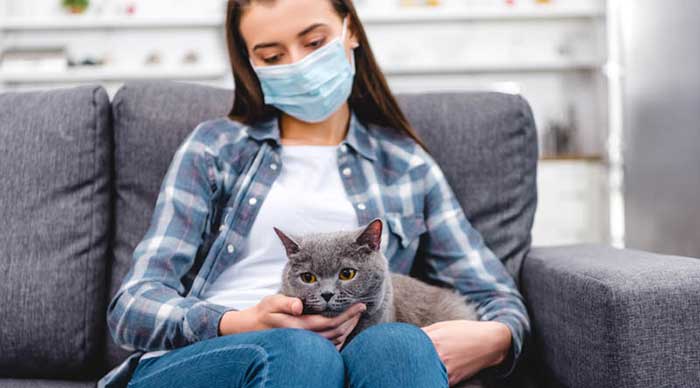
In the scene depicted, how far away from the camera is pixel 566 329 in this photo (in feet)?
3.66

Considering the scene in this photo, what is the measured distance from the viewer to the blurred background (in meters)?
3.68

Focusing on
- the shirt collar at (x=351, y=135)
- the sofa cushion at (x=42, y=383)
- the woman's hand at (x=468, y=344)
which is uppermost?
the shirt collar at (x=351, y=135)

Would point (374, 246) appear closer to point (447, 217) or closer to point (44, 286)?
point (447, 217)

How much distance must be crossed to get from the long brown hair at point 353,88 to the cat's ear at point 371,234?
433 mm

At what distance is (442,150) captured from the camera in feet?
4.85

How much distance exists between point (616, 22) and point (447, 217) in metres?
2.86

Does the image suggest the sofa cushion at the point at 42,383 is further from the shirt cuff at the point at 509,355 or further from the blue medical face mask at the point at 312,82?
the shirt cuff at the point at 509,355

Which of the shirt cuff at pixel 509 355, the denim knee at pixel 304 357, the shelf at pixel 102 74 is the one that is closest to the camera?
the denim knee at pixel 304 357

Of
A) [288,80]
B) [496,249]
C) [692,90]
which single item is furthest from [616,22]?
[288,80]

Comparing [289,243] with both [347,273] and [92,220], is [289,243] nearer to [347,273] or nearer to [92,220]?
[347,273]

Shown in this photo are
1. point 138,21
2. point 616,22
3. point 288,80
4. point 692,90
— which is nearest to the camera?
point 288,80

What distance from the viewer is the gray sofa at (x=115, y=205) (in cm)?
129

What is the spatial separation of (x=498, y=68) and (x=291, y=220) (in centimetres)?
313

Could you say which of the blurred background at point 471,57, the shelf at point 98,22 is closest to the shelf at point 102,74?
the blurred background at point 471,57
